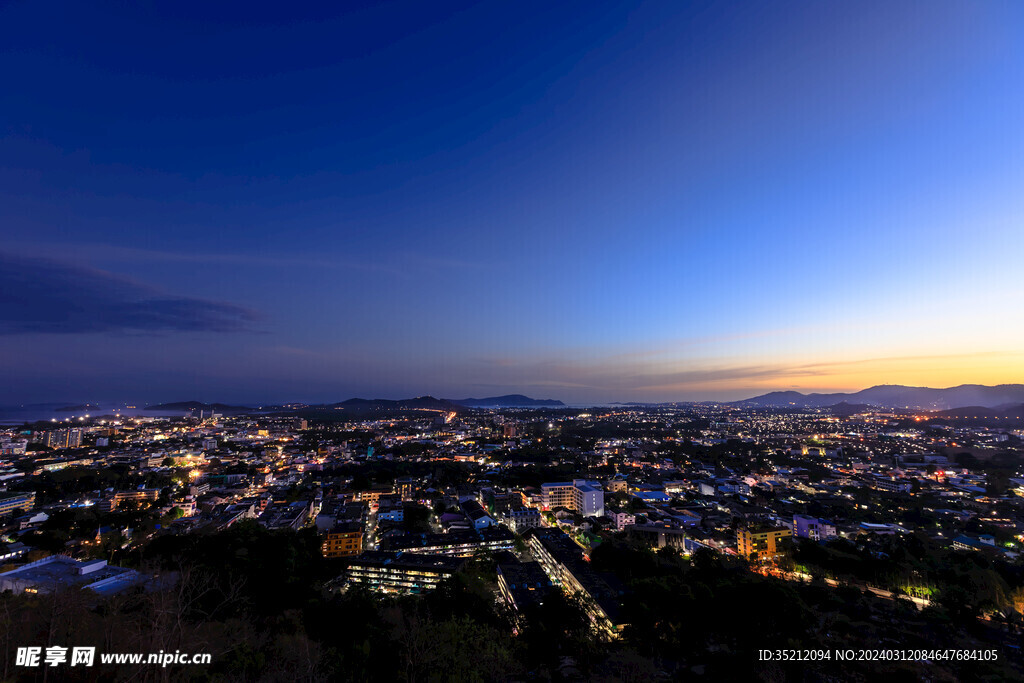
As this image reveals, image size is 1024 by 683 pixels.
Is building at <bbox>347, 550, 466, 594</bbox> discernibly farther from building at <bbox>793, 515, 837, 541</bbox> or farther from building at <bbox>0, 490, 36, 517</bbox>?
building at <bbox>0, 490, 36, 517</bbox>

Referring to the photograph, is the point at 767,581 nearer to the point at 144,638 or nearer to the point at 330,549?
the point at 144,638

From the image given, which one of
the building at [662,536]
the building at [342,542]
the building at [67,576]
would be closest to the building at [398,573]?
the building at [342,542]

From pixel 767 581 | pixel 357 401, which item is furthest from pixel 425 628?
pixel 357 401

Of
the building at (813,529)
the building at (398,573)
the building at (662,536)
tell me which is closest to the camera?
the building at (398,573)

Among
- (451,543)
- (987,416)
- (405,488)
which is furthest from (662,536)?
(987,416)

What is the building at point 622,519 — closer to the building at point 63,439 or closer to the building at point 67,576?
the building at point 67,576

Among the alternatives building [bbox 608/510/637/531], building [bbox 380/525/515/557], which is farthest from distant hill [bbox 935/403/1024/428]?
building [bbox 380/525/515/557]
